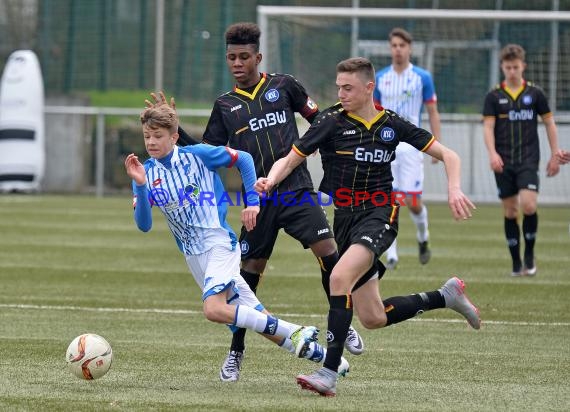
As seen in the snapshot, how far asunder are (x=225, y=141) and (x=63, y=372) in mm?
1996

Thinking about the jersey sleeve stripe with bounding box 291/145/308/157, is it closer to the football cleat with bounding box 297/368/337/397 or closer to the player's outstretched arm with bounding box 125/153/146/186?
the player's outstretched arm with bounding box 125/153/146/186

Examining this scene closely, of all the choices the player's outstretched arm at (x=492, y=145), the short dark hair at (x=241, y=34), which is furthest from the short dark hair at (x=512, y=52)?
the short dark hair at (x=241, y=34)

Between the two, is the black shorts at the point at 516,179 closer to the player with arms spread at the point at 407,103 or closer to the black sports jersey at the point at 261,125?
the player with arms spread at the point at 407,103

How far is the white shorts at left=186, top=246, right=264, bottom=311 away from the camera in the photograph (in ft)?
21.4

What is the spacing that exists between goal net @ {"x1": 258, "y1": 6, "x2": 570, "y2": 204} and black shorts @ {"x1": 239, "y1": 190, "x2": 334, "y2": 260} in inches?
387

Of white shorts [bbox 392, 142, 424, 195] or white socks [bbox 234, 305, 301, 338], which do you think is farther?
white shorts [bbox 392, 142, 424, 195]

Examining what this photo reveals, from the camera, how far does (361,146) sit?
6.93 meters

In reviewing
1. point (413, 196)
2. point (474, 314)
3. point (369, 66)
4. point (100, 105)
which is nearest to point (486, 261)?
point (413, 196)

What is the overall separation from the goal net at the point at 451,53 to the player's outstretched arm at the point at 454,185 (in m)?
10.6

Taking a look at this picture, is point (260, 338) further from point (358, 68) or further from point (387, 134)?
point (358, 68)

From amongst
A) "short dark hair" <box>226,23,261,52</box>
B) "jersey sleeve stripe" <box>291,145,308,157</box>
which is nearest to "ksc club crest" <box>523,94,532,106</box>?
"short dark hair" <box>226,23,261,52</box>

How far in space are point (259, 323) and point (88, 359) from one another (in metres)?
0.99

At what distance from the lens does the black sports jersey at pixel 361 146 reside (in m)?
6.91

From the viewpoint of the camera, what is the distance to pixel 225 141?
784 centimetres
